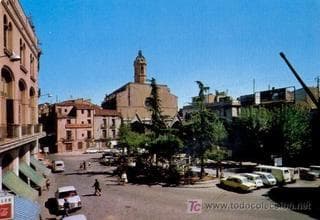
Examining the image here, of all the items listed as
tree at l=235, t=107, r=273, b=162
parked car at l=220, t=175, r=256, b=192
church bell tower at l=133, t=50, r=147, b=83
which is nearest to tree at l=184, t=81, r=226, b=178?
parked car at l=220, t=175, r=256, b=192

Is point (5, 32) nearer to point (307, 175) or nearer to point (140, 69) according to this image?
point (307, 175)

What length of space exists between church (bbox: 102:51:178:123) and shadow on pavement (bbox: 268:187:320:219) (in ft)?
186

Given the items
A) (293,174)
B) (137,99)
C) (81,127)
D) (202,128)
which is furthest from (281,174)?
(137,99)

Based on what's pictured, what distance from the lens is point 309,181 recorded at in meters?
34.3

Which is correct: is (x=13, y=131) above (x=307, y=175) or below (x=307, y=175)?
above

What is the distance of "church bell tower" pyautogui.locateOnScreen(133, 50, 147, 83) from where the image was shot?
100750 millimetres

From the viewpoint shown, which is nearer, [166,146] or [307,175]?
[307,175]

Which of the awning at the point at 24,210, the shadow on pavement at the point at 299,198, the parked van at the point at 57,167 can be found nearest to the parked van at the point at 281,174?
the shadow on pavement at the point at 299,198

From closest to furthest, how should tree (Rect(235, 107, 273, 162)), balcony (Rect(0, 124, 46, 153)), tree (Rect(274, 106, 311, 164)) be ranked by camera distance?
balcony (Rect(0, 124, 46, 153)), tree (Rect(274, 106, 311, 164)), tree (Rect(235, 107, 273, 162))

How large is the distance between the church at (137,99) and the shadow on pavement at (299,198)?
2235 inches

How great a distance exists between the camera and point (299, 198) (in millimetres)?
26016

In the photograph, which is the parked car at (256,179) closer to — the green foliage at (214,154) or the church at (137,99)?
the green foliage at (214,154)

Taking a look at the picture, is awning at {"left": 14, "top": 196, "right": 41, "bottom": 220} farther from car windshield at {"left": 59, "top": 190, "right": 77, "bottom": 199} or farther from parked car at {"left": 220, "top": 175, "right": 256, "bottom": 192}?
parked car at {"left": 220, "top": 175, "right": 256, "bottom": 192}

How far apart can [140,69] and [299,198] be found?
78876 mm
